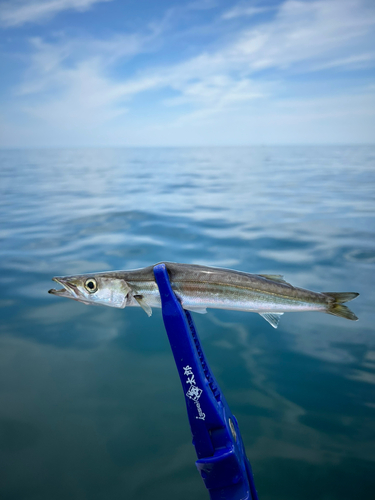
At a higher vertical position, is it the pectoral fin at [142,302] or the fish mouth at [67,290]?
the fish mouth at [67,290]

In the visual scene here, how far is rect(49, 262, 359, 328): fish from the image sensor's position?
2420mm

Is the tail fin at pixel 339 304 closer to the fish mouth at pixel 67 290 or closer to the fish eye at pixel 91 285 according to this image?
the fish eye at pixel 91 285

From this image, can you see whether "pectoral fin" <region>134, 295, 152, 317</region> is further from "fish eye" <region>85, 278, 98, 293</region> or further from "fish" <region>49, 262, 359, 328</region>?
"fish eye" <region>85, 278, 98, 293</region>

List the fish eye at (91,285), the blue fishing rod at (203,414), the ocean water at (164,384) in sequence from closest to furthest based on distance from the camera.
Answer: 1. the blue fishing rod at (203,414)
2. the fish eye at (91,285)
3. the ocean water at (164,384)

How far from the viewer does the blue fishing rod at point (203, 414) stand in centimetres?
239

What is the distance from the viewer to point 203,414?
245 cm

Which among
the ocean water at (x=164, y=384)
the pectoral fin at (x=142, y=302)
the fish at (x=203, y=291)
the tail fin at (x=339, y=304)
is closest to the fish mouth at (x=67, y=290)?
the fish at (x=203, y=291)

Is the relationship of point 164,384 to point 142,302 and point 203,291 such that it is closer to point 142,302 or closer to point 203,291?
point 142,302

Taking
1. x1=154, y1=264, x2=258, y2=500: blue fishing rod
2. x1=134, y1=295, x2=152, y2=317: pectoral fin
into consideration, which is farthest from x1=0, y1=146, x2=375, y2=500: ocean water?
x1=134, y1=295, x2=152, y2=317: pectoral fin

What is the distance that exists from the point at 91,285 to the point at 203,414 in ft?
3.96

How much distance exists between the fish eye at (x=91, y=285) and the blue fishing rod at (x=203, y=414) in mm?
477

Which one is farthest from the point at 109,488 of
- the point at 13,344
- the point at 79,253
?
the point at 79,253

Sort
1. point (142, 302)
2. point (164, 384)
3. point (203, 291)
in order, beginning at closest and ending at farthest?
point (203, 291)
point (142, 302)
point (164, 384)

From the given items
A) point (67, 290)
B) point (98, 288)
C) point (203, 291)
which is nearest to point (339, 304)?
point (203, 291)
